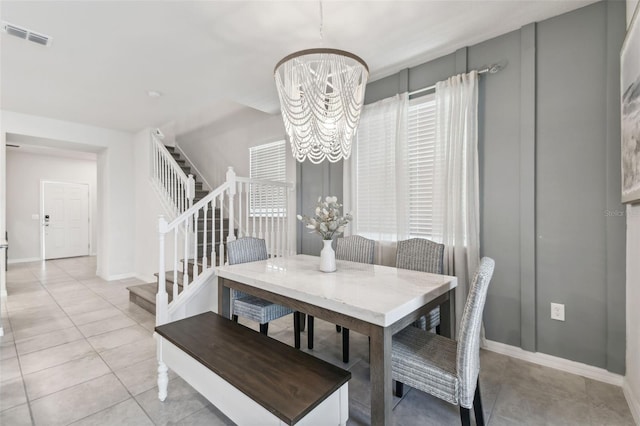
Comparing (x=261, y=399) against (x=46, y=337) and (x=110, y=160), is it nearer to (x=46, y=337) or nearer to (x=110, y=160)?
(x=46, y=337)

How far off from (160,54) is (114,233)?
380 cm

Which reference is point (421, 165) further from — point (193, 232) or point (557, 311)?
point (193, 232)

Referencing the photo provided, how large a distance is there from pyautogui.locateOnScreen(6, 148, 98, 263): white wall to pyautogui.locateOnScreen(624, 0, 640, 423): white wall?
10161 mm

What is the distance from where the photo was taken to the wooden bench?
122 cm

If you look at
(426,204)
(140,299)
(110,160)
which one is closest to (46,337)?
(140,299)

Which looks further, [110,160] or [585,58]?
[110,160]

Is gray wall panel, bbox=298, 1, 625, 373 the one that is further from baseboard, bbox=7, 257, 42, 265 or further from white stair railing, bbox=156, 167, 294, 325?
baseboard, bbox=7, 257, 42, 265

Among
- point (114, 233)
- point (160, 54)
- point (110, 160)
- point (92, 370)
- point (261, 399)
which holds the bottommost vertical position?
point (92, 370)

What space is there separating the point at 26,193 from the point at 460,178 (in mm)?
9273

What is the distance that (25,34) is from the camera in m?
2.42

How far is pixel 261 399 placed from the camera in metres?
1.23

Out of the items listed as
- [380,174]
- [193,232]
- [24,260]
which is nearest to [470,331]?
[380,174]

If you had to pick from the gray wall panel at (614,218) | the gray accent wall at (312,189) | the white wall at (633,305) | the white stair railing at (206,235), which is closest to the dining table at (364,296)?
the white stair railing at (206,235)

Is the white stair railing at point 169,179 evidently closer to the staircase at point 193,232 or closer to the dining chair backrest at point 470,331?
the staircase at point 193,232
